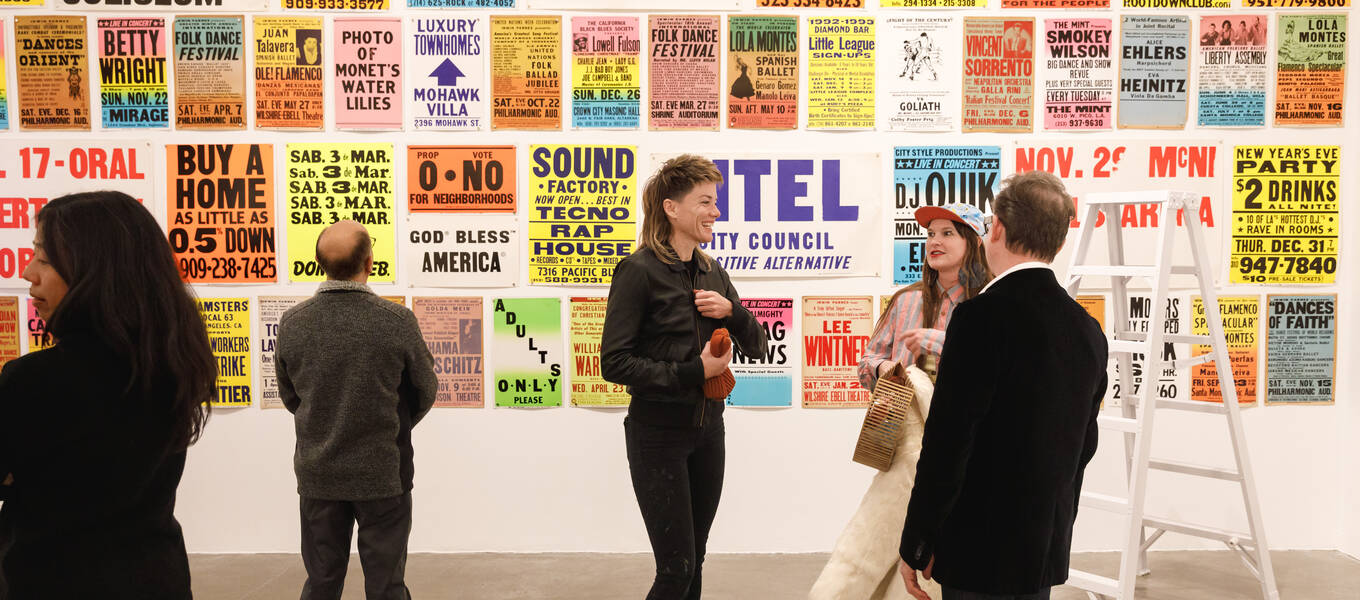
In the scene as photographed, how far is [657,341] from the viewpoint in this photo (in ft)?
8.79

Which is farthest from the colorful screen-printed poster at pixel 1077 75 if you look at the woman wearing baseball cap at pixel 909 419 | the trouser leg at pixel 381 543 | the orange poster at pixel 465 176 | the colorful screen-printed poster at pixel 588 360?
the trouser leg at pixel 381 543

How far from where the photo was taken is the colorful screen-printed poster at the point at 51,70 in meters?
3.99

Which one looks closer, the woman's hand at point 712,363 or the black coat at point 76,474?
the black coat at point 76,474

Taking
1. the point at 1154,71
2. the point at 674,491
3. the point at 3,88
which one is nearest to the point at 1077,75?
the point at 1154,71

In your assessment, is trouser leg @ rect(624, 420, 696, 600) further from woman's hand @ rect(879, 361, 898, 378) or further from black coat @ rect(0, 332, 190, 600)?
black coat @ rect(0, 332, 190, 600)

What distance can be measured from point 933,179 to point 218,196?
3164mm

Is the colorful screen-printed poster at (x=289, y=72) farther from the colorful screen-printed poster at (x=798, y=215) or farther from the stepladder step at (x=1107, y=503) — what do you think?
the stepladder step at (x=1107, y=503)

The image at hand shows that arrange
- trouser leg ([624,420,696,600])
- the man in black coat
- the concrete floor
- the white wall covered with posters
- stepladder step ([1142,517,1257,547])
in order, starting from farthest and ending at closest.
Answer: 1. the white wall covered with posters
2. the concrete floor
3. stepladder step ([1142,517,1257,547])
4. trouser leg ([624,420,696,600])
5. the man in black coat

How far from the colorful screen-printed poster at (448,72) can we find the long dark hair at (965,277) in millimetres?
2148

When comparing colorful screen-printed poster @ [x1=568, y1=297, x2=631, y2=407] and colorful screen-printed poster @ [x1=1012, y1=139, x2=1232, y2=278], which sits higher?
colorful screen-printed poster @ [x1=1012, y1=139, x2=1232, y2=278]

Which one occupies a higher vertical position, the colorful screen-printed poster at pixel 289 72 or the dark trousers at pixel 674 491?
the colorful screen-printed poster at pixel 289 72

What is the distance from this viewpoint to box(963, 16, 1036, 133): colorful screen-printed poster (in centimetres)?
402

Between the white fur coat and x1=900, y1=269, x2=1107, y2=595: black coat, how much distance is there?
892 mm

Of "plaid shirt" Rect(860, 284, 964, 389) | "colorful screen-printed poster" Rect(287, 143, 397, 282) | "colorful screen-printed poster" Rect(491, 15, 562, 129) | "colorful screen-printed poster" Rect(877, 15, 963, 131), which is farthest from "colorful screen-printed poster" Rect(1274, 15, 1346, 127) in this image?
"colorful screen-printed poster" Rect(287, 143, 397, 282)
